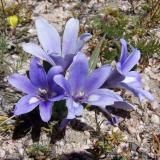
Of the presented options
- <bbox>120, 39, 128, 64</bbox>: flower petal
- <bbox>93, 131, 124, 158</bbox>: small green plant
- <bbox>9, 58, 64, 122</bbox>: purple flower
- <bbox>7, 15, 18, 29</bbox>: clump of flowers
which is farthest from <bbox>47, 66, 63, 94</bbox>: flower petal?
<bbox>7, 15, 18, 29</bbox>: clump of flowers

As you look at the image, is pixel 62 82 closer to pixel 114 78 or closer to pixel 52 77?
pixel 52 77

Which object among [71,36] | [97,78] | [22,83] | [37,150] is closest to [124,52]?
[97,78]

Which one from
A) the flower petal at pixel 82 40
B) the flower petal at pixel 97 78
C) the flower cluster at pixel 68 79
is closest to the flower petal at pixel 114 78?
the flower cluster at pixel 68 79

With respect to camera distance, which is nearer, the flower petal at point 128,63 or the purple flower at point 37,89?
the purple flower at point 37,89

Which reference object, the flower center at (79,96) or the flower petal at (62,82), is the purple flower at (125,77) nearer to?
the flower center at (79,96)

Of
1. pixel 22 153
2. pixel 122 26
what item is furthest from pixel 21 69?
pixel 122 26

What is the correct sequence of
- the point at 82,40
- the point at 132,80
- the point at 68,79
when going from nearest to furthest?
the point at 68,79, the point at 82,40, the point at 132,80

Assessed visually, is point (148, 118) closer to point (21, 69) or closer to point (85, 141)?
point (85, 141)
